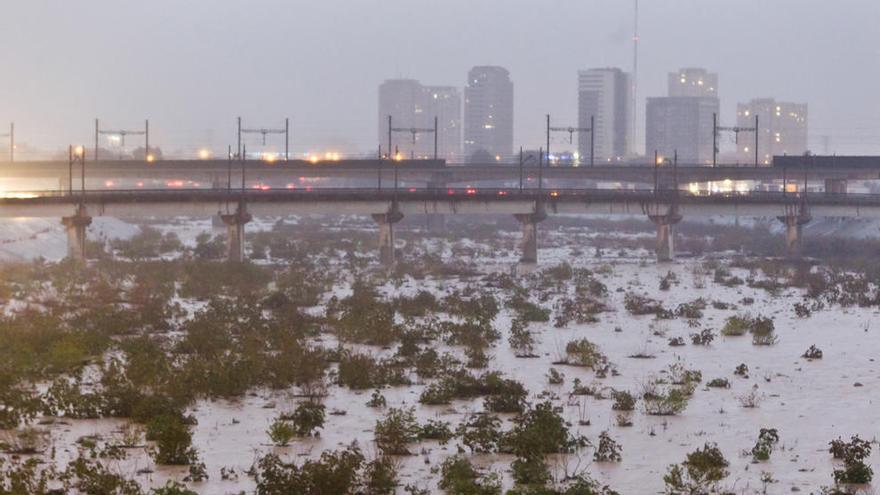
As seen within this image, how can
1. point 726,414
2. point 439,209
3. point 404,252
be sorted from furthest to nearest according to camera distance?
point 404,252 → point 439,209 → point 726,414

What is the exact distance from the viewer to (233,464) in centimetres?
2472

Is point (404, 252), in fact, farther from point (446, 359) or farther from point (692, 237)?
point (446, 359)

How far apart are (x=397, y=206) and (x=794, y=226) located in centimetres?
2752

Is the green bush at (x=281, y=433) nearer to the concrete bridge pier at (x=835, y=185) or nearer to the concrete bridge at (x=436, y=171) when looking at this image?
the concrete bridge at (x=436, y=171)

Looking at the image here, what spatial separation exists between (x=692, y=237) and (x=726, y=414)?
3989 inches

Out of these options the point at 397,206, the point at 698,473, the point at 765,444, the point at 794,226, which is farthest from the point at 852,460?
the point at 794,226

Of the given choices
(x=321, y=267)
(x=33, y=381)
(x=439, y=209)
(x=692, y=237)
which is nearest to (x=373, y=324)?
(x=33, y=381)

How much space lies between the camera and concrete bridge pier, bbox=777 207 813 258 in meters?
90.9

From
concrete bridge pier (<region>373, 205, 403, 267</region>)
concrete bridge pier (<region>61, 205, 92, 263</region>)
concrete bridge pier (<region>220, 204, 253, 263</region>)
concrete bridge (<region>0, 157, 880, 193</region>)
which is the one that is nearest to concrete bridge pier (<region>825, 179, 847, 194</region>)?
concrete bridge (<region>0, 157, 880, 193</region>)

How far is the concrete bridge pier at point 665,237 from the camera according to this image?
3440 inches

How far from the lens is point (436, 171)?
4813 inches

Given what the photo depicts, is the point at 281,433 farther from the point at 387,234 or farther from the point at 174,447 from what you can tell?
the point at 387,234

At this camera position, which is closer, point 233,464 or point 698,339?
point 233,464

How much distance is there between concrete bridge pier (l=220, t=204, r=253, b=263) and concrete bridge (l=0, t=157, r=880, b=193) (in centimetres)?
3176
